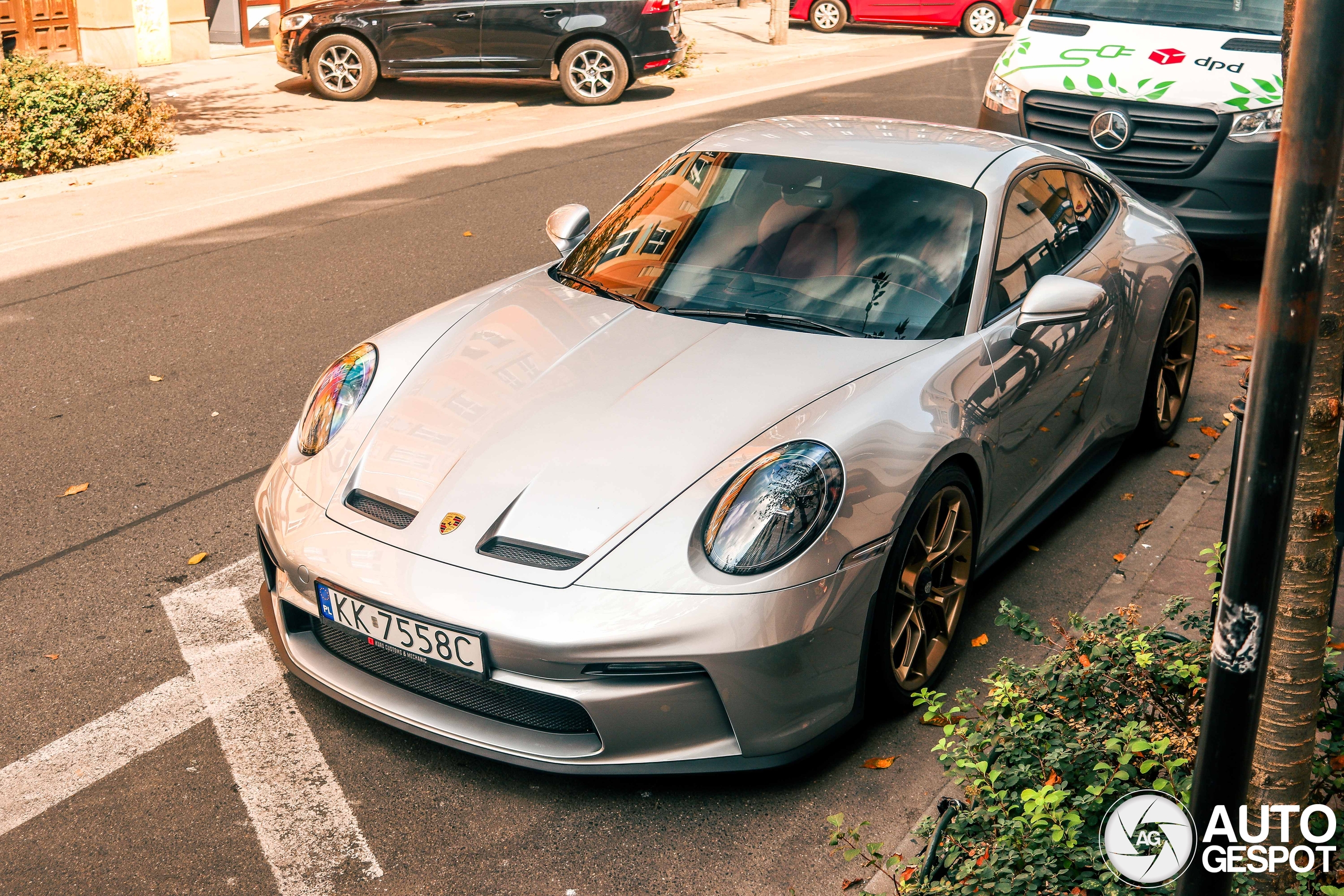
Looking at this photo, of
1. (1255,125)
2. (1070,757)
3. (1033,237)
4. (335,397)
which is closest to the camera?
(1070,757)

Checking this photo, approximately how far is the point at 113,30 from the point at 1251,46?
15.0 metres

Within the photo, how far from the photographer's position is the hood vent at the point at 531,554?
123 inches

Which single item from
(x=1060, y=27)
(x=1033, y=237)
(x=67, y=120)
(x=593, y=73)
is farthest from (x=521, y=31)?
(x=1033, y=237)

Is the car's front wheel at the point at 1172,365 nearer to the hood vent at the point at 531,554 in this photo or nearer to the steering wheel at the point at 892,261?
the steering wheel at the point at 892,261

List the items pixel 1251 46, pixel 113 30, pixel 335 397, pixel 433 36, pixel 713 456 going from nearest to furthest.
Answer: pixel 713 456 → pixel 335 397 → pixel 1251 46 → pixel 433 36 → pixel 113 30

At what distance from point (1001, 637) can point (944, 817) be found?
1.39 m

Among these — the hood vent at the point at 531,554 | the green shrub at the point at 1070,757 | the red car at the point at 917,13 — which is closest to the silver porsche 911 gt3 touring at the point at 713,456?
the hood vent at the point at 531,554

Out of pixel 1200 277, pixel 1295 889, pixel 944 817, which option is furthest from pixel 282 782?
pixel 1200 277

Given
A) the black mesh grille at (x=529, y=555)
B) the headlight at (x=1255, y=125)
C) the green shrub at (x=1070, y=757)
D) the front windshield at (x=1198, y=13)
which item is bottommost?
the green shrub at (x=1070, y=757)

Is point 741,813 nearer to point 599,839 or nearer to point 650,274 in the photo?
point 599,839

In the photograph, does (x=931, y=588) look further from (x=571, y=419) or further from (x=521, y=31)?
(x=521, y=31)

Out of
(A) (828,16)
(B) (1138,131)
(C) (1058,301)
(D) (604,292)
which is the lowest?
(D) (604,292)

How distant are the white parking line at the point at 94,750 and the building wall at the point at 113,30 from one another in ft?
52.6

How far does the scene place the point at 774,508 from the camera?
321 cm
